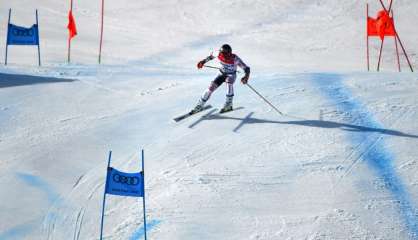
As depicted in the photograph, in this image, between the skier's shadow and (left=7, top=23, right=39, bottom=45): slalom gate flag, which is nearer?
the skier's shadow

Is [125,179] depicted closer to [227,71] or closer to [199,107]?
[227,71]

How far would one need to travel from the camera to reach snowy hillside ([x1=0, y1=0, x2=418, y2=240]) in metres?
8.60

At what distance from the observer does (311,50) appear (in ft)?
61.1

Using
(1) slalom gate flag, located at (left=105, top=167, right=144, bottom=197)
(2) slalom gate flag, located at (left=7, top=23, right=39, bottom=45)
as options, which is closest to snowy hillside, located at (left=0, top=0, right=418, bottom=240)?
(2) slalom gate flag, located at (left=7, top=23, right=39, bottom=45)

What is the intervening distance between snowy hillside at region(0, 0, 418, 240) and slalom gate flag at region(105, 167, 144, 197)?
4.01 ft

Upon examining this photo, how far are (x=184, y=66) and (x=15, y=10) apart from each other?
7570mm

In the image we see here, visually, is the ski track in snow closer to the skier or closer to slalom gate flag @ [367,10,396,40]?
slalom gate flag @ [367,10,396,40]

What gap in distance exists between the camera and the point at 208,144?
35.8 ft

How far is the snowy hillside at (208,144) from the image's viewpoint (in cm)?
860

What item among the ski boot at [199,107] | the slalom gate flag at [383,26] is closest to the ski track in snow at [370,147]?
the slalom gate flag at [383,26]

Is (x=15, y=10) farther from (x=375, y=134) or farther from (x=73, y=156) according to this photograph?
(x=375, y=134)

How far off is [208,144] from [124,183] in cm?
372

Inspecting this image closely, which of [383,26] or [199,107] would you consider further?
[383,26]

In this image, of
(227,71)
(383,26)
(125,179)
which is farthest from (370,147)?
(383,26)
